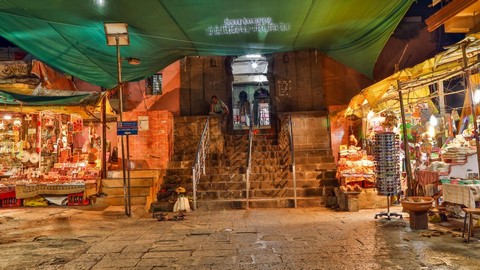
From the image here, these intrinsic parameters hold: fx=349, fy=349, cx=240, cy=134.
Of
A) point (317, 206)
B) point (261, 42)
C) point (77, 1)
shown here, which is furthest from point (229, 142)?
point (77, 1)

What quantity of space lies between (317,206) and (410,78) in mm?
4755

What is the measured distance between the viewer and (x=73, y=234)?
7.84m

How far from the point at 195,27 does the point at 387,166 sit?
584 cm

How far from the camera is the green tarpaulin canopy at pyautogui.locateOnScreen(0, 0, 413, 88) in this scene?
22.5 ft

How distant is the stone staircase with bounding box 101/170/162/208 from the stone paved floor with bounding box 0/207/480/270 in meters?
1.15

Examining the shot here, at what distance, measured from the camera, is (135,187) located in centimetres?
1139

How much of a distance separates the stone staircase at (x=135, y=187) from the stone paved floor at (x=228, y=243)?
115cm

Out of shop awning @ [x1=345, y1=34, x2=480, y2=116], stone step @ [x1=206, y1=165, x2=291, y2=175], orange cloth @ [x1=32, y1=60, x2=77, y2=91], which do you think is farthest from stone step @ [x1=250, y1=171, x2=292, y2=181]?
orange cloth @ [x1=32, y1=60, x2=77, y2=91]

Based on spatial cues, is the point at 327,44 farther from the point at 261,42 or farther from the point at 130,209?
the point at 130,209

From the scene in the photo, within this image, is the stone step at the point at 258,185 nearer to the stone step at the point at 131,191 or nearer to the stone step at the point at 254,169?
the stone step at the point at 254,169

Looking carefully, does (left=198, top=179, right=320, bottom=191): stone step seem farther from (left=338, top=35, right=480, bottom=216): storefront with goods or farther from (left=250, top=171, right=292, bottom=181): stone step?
(left=338, top=35, right=480, bottom=216): storefront with goods

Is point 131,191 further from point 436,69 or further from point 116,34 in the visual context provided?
point 436,69

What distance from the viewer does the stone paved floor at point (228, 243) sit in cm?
553

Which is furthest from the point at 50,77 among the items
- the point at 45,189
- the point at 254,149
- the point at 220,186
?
the point at 254,149
